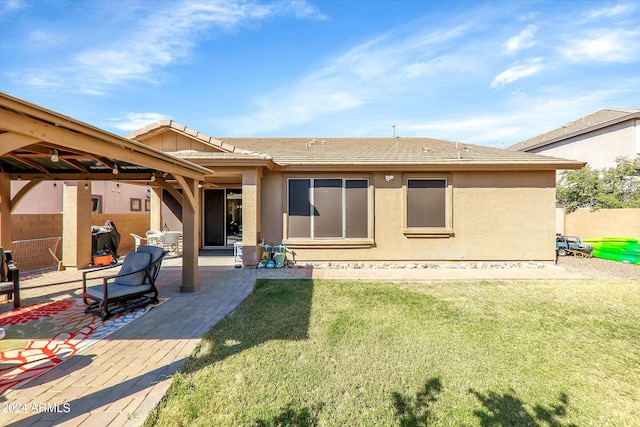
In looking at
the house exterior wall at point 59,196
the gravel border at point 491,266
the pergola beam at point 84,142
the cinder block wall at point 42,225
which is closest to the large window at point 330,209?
the gravel border at point 491,266

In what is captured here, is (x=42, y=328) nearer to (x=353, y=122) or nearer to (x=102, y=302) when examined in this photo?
(x=102, y=302)

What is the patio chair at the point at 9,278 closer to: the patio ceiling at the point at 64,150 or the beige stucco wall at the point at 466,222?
the patio ceiling at the point at 64,150

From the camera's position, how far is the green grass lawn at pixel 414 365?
2809 millimetres

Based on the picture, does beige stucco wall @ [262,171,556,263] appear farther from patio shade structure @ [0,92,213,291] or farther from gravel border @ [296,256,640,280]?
patio shade structure @ [0,92,213,291]

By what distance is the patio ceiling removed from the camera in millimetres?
2732

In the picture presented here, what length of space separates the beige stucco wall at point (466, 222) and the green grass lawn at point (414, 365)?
379cm

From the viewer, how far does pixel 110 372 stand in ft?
11.2

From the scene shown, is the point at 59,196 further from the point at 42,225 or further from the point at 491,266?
the point at 491,266

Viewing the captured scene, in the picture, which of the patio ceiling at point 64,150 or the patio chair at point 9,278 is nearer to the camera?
the patio ceiling at point 64,150

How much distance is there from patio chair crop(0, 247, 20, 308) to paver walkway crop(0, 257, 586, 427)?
0.71m

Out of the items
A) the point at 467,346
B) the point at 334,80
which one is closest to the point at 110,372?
the point at 467,346

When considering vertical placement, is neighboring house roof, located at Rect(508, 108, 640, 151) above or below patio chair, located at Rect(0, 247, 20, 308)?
above

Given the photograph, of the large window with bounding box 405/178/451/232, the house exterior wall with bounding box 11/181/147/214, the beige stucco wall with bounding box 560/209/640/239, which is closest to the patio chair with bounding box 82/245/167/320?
the house exterior wall with bounding box 11/181/147/214

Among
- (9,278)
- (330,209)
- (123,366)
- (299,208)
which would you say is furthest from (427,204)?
(9,278)
